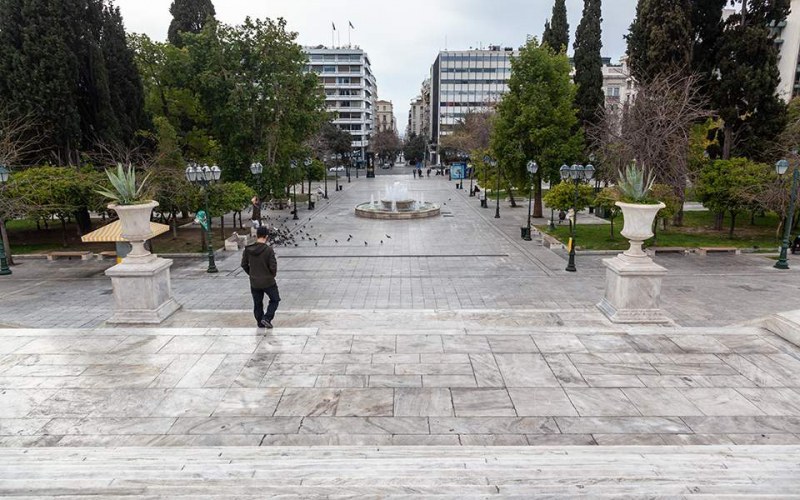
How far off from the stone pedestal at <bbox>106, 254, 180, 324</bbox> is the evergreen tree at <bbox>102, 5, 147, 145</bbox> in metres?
18.2

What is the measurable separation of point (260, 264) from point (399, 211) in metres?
22.6

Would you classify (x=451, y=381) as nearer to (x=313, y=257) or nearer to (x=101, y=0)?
(x=313, y=257)

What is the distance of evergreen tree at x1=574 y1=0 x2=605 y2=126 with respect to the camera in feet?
97.1

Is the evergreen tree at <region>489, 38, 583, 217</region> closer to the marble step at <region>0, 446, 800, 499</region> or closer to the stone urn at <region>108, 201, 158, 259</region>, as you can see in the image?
the stone urn at <region>108, 201, 158, 259</region>

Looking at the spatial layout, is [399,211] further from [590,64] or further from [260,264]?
[260,264]

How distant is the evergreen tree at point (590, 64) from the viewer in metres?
29.6

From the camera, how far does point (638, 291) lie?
29.5ft

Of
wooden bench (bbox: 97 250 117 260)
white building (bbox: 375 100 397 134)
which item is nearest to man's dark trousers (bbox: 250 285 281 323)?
wooden bench (bbox: 97 250 117 260)

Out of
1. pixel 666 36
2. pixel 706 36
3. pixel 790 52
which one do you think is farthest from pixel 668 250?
pixel 790 52

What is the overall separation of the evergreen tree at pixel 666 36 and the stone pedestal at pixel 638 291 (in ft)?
54.8

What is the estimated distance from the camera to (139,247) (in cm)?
931

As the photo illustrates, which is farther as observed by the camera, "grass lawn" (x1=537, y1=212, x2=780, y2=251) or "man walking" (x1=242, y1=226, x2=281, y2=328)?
"grass lawn" (x1=537, y1=212, x2=780, y2=251)

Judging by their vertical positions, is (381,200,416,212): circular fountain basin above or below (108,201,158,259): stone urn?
A: below

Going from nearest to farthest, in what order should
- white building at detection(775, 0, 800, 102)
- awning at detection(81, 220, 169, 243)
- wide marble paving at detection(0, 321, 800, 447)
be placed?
wide marble paving at detection(0, 321, 800, 447) → awning at detection(81, 220, 169, 243) → white building at detection(775, 0, 800, 102)
